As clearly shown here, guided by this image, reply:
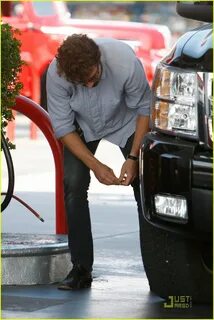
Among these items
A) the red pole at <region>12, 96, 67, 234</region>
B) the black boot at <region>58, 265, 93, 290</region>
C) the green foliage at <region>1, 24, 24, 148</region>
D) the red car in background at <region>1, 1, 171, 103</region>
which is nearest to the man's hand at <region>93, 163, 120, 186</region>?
the black boot at <region>58, 265, 93, 290</region>

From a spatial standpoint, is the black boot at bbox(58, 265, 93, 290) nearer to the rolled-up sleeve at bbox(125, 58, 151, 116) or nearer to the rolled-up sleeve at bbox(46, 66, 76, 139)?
the rolled-up sleeve at bbox(46, 66, 76, 139)

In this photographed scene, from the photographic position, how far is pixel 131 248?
8094mm

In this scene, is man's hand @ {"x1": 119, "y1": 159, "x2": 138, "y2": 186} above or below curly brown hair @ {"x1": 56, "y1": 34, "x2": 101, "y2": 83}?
below

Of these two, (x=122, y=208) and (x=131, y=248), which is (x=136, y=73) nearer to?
(x=131, y=248)

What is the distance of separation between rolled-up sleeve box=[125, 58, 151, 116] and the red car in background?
1298 centimetres

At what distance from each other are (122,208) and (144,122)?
157 inches

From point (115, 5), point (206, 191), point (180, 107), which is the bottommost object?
point (206, 191)

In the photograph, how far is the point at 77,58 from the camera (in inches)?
A: 241

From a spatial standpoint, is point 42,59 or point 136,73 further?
point 42,59

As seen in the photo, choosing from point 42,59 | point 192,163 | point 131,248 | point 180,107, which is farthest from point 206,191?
point 42,59

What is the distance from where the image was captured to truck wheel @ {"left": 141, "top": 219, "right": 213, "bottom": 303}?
5.86 m

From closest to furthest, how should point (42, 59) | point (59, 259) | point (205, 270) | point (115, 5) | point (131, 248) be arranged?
point (205, 270) → point (59, 259) → point (131, 248) → point (42, 59) → point (115, 5)

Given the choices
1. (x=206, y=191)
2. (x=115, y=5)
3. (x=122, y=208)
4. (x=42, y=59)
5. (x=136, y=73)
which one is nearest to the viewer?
(x=206, y=191)

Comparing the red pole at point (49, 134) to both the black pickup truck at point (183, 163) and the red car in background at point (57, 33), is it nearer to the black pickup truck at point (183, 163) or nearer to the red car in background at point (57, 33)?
the black pickup truck at point (183, 163)
